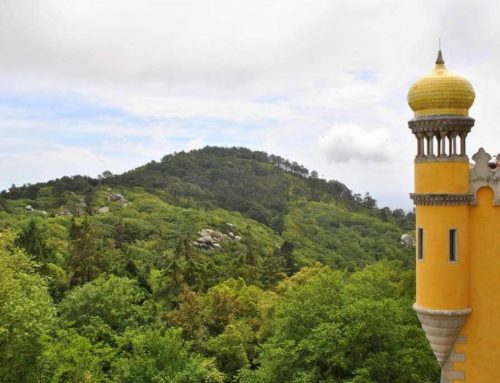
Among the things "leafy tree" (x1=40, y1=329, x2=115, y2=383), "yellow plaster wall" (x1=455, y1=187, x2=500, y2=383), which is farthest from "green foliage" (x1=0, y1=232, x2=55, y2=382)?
"yellow plaster wall" (x1=455, y1=187, x2=500, y2=383)

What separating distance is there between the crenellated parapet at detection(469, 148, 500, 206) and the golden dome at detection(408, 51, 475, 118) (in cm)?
134

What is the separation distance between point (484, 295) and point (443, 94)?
19.3ft

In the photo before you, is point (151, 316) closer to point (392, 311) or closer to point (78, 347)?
point (78, 347)

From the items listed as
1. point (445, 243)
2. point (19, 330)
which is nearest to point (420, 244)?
point (445, 243)

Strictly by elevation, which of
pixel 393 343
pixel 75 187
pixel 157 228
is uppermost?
pixel 75 187

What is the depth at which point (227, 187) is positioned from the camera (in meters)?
176

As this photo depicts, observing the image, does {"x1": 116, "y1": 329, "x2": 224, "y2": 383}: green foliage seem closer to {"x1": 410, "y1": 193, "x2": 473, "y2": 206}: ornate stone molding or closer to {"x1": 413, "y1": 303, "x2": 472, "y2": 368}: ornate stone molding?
{"x1": 413, "y1": 303, "x2": 472, "y2": 368}: ornate stone molding

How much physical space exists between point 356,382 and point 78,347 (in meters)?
13.4

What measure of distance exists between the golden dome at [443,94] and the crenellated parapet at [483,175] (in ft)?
4.39

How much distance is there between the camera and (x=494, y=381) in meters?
15.0

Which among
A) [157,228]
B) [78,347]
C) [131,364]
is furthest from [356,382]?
[157,228]

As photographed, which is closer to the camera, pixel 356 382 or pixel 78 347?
pixel 356 382

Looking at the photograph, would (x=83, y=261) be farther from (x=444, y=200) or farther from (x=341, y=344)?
(x=444, y=200)

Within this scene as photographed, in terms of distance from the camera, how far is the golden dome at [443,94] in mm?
15102
